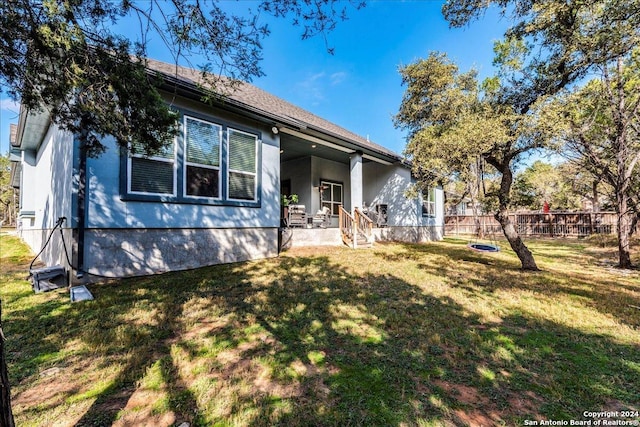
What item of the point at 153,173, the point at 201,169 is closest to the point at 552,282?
the point at 201,169

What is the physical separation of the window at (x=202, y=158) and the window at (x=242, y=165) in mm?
377

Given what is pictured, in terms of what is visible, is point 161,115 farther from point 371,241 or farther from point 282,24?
point 371,241

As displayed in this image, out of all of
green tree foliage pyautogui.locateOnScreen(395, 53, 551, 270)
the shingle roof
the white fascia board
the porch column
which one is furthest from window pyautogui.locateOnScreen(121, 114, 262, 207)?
green tree foliage pyautogui.locateOnScreen(395, 53, 551, 270)

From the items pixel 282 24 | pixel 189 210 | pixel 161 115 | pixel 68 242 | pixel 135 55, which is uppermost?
pixel 282 24

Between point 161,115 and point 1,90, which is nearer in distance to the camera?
point 1,90

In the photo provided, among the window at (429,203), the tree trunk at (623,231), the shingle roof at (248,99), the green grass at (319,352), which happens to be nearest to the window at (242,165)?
the shingle roof at (248,99)

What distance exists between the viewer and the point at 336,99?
786 inches

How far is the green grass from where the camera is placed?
205 centimetres

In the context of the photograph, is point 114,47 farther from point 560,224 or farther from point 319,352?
point 560,224

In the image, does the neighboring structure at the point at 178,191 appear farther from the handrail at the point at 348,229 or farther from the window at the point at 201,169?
the handrail at the point at 348,229

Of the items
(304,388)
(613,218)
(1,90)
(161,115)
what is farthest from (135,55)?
(613,218)

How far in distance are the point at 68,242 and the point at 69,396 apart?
4330 millimetres

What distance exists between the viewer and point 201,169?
21.9 feet

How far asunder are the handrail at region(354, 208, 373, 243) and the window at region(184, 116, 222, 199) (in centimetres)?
533
